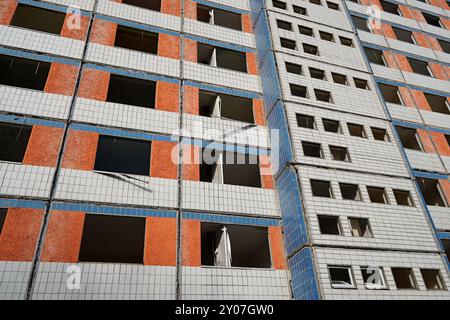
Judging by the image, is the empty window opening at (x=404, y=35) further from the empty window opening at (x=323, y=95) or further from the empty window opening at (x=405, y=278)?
the empty window opening at (x=405, y=278)

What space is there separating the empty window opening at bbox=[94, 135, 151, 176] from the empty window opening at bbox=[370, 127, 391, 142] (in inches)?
432

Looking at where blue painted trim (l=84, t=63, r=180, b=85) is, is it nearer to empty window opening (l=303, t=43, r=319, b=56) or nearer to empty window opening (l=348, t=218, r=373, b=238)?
empty window opening (l=303, t=43, r=319, b=56)

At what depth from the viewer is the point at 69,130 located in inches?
551

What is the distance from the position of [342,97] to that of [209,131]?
7188mm

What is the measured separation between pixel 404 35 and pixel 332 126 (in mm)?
14122

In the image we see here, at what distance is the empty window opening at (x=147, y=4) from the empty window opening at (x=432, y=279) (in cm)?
1850

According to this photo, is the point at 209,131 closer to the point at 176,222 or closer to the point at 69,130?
the point at 176,222

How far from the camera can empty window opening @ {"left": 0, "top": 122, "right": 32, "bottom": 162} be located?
13.7 meters

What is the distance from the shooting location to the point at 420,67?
2486 centimetres

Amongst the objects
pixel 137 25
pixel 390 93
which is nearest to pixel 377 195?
pixel 390 93

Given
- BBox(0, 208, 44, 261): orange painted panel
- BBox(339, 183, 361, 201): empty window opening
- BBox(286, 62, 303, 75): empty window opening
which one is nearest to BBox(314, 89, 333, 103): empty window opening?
BBox(286, 62, 303, 75): empty window opening

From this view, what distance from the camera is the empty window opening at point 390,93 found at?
21.7 meters

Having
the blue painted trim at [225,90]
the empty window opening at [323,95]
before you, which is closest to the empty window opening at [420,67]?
the empty window opening at [323,95]

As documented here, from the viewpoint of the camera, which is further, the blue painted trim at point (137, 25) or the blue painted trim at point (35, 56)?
the blue painted trim at point (137, 25)
